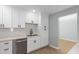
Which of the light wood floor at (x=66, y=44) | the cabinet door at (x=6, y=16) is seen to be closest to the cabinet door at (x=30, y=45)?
the cabinet door at (x=6, y=16)

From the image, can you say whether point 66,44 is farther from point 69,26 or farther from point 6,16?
point 6,16

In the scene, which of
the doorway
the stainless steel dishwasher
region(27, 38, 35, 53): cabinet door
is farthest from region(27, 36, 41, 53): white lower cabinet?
the doorway

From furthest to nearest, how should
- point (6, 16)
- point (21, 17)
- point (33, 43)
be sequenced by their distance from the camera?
point (33, 43)
point (21, 17)
point (6, 16)

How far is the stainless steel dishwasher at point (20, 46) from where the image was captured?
2.03m

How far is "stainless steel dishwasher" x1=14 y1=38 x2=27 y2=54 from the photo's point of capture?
203 cm

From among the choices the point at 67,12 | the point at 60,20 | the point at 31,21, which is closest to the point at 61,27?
the point at 60,20

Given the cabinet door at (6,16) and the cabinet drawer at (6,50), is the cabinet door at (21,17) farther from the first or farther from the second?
the cabinet drawer at (6,50)

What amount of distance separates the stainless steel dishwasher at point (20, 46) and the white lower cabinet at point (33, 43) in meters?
0.19

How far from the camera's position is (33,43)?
2.62 meters

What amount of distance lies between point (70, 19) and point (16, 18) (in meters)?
1.67

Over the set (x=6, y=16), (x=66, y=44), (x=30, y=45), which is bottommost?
(x=30, y=45)

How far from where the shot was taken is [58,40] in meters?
2.30

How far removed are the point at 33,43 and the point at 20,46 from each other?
1.97 ft

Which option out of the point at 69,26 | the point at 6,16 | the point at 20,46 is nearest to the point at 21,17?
the point at 6,16
